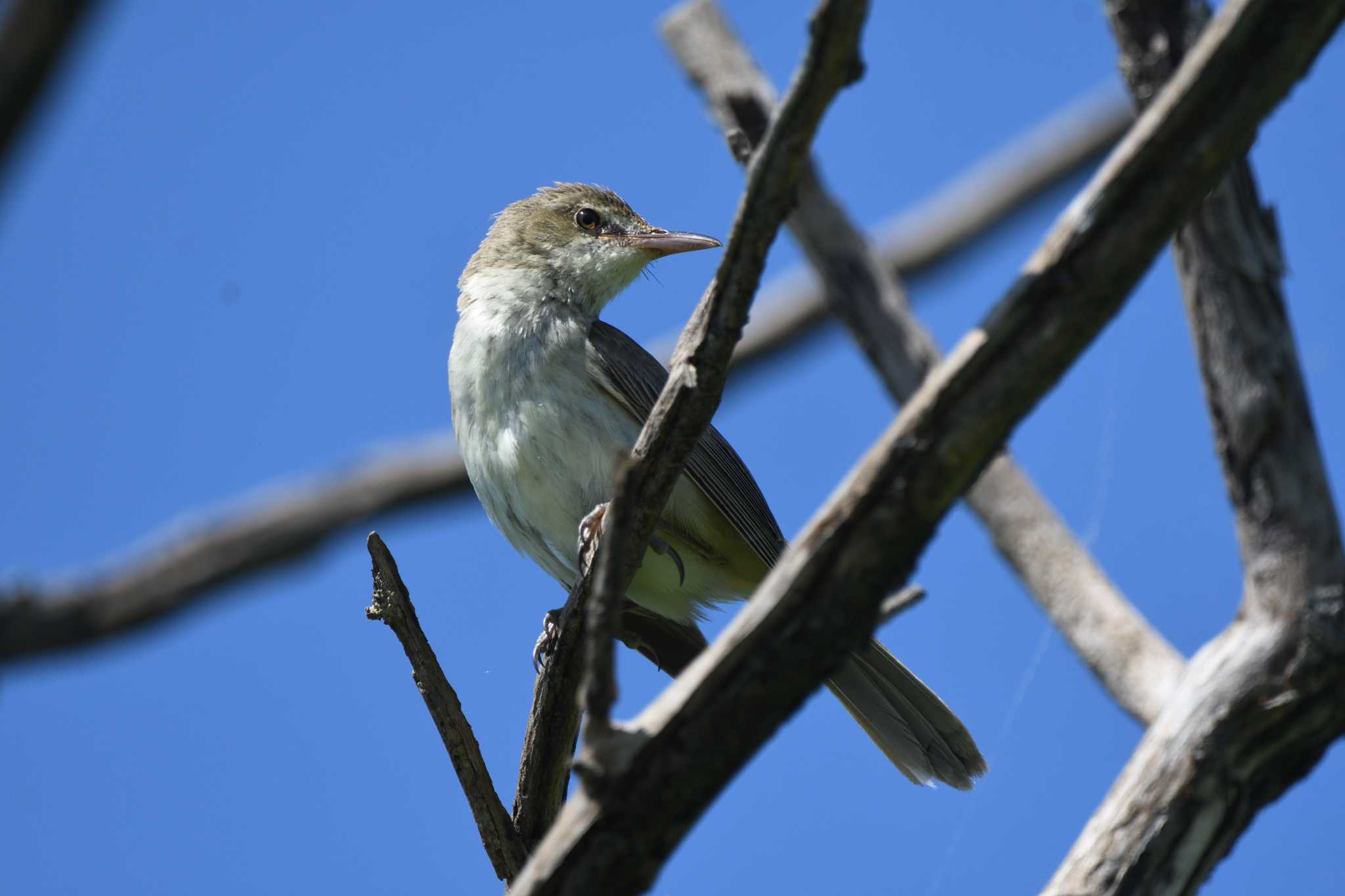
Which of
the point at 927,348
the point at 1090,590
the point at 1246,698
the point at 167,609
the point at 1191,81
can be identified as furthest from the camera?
the point at 167,609

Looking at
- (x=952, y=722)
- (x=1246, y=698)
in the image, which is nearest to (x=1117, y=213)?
(x=1246, y=698)

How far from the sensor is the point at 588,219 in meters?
5.64

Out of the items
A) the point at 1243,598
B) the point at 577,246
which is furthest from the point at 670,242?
the point at 1243,598

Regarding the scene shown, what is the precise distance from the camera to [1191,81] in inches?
99.0

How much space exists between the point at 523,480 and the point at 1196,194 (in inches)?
104

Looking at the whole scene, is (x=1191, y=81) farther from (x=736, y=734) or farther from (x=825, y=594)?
(x=736, y=734)

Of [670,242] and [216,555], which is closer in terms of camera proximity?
[670,242]

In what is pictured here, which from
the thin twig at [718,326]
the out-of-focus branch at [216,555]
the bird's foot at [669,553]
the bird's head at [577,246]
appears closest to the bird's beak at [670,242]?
the bird's head at [577,246]

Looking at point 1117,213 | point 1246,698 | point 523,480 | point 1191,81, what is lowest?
point 1246,698

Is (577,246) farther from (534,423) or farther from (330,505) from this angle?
(330,505)

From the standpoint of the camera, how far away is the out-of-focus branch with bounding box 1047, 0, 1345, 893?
308 cm

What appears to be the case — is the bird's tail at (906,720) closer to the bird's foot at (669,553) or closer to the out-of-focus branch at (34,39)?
the bird's foot at (669,553)

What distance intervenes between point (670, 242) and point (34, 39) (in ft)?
8.92

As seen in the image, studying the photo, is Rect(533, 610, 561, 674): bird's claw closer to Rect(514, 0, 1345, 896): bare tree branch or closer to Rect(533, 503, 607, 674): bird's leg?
Rect(533, 503, 607, 674): bird's leg
